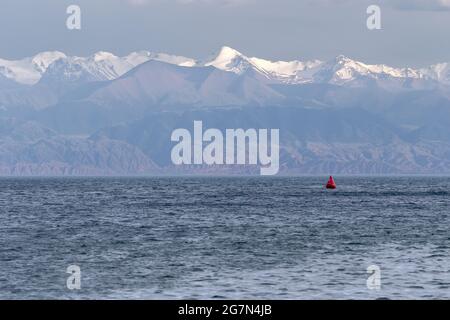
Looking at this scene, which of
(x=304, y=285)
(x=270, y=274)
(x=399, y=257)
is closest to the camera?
(x=304, y=285)

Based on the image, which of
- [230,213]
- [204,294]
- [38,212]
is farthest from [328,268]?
[38,212]

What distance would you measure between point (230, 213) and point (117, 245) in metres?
50.2

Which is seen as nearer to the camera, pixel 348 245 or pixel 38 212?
pixel 348 245

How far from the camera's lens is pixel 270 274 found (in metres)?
54.7

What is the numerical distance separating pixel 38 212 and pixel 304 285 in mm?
83258
